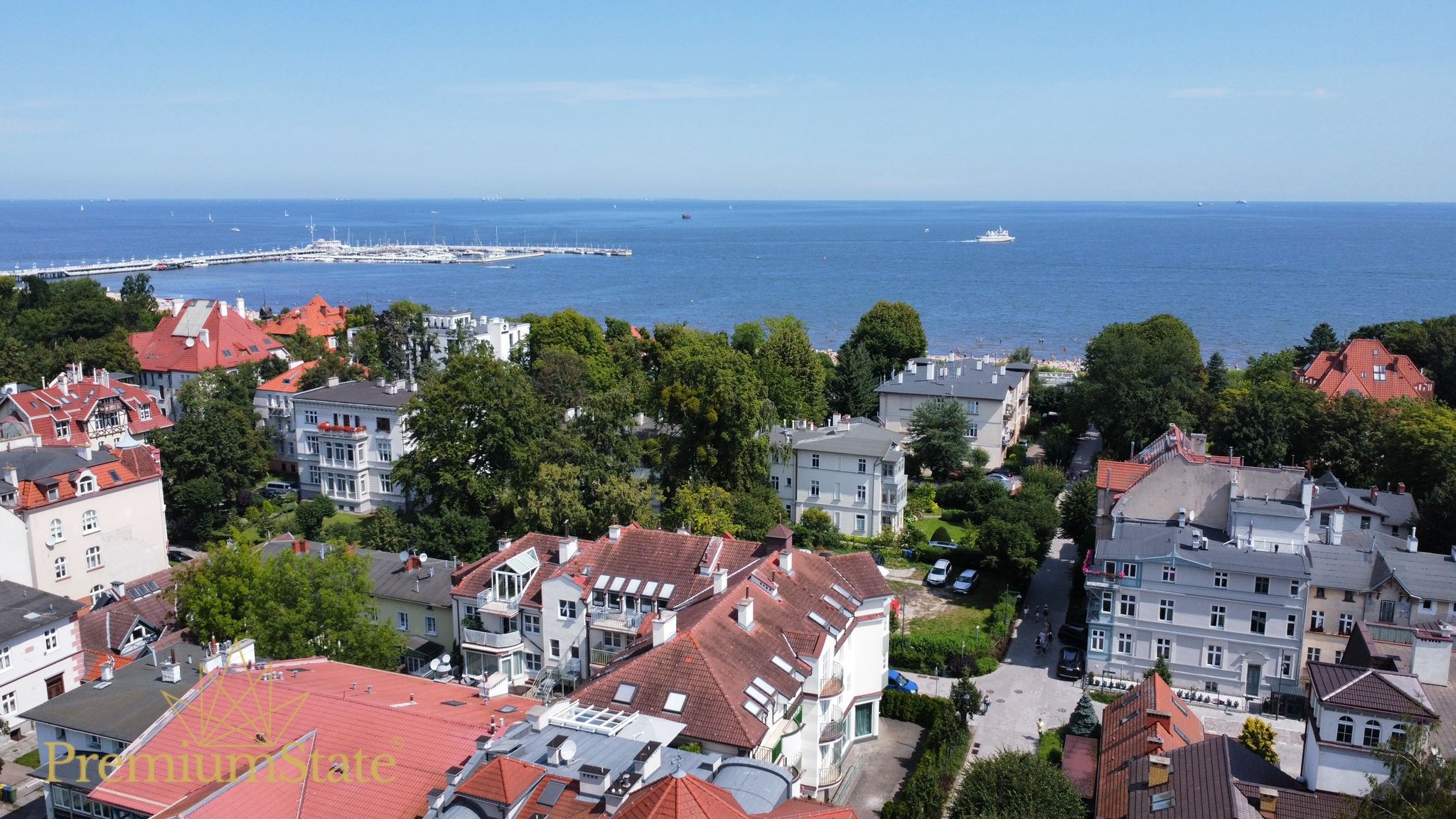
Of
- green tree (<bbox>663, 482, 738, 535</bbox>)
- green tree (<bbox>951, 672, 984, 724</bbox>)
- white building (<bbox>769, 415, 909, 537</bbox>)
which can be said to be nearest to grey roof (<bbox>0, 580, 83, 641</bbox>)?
green tree (<bbox>663, 482, 738, 535</bbox>)

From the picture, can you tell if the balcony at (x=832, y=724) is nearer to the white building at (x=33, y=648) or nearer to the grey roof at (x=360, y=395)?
the white building at (x=33, y=648)

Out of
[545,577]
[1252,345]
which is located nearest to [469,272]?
[1252,345]

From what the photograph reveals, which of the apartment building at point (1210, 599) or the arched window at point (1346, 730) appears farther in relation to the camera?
the apartment building at point (1210, 599)

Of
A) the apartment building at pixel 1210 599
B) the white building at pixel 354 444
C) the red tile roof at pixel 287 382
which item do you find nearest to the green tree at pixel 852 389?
the white building at pixel 354 444

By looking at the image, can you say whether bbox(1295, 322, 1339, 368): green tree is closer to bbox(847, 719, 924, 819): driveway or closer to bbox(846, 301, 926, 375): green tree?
bbox(846, 301, 926, 375): green tree

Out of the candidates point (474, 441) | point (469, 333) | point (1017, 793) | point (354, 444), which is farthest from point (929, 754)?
point (469, 333)

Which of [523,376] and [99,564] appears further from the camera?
[523,376]

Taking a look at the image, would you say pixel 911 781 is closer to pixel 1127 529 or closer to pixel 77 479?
pixel 1127 529
